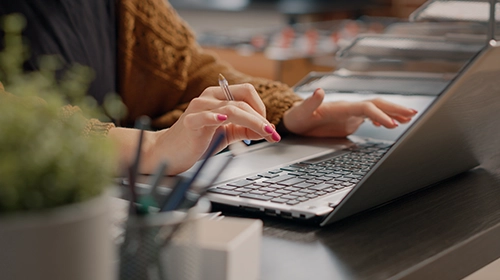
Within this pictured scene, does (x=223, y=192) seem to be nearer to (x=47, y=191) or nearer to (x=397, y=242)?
(x=397, y=242)

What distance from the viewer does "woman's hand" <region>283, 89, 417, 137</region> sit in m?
1.16

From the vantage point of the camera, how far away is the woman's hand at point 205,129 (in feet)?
2.77

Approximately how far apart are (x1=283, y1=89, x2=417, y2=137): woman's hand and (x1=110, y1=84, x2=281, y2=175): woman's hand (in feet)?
0.72

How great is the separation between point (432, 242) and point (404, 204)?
13cm

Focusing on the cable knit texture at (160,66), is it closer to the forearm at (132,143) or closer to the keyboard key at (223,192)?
the forearm at (132,143)

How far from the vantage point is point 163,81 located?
1415mm

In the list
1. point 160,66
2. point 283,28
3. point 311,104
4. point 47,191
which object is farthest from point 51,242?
point 283,28

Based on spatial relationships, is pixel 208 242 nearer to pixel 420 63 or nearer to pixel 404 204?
pixel 404 204

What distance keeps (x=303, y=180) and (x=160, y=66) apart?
0.64 meters

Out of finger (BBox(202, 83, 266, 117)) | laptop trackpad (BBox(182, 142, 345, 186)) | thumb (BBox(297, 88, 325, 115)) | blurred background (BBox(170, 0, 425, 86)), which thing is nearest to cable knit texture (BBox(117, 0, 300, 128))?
thumb (BBox(297, 88, 325, 115))

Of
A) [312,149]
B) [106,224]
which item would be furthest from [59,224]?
[312,149]

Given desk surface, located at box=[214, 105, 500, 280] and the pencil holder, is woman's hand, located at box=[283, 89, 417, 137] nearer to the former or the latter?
desk surface, located at box=[214, 105, 500, 280]

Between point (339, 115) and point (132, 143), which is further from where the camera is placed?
point (339, 115)

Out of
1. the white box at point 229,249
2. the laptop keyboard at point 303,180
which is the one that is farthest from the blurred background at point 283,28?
the white box at point 229,249
